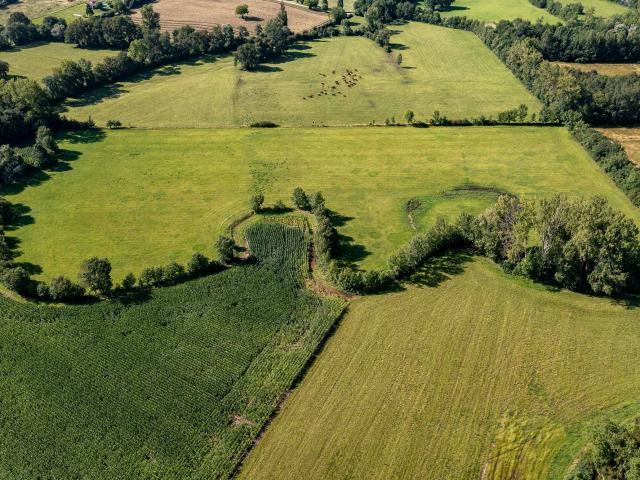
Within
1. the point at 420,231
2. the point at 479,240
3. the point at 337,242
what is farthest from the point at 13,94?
the point at 479,240

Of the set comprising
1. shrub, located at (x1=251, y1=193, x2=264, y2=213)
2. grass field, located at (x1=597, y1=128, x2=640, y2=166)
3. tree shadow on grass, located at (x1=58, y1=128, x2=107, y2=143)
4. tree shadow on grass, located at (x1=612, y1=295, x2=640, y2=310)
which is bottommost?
tree shadow on grass, located at (x1=612, y1=295, x2=640, y2=310)

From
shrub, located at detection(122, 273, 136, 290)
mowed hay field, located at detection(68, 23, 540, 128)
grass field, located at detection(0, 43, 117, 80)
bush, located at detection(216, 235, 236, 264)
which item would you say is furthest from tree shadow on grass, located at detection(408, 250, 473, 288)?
grass field, located at detection(0, 43, 117, 80)

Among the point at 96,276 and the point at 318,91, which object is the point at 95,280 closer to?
the point at 96,276

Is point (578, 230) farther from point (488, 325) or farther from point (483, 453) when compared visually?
point (483, 453)

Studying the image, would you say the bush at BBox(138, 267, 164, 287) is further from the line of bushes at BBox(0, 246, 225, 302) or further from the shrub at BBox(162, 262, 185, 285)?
the shrub at BBox(162, 262, 185, 285)

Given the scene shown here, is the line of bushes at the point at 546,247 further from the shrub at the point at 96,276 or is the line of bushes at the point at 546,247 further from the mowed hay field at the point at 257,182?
the shrub at the point at 96,276

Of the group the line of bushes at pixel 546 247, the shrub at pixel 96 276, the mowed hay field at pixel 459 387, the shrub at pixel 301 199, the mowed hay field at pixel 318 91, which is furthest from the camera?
the mowed hay field at pixel 318 91

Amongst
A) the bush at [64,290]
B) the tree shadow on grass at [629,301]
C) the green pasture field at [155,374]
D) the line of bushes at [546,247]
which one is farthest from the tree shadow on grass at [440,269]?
the bush at [64,290]
